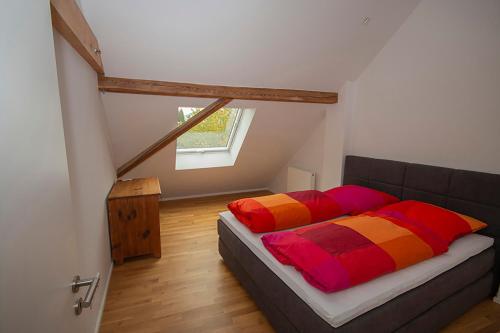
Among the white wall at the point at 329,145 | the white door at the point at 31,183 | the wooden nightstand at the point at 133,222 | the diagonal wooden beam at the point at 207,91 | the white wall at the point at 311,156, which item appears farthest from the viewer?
the white wall at the point at 311,156

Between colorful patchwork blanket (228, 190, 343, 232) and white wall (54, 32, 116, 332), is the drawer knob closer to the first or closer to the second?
white wall (54, 32, 116, 332)

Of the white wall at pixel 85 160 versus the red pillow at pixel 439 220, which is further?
the red pillow at pixel 439 220

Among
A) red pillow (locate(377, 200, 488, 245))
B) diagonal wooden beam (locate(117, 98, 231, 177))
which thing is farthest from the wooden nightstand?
red pillow (locate(377, 200, 488, 245))

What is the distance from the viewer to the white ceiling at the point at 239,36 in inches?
71.3

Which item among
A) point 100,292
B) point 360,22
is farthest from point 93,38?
point 360,22

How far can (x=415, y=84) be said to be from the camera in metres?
2.52

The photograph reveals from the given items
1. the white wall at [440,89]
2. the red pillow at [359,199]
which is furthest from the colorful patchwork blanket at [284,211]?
the white wall at [440,89]

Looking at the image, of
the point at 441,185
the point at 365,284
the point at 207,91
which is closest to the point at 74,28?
the point at 207,91

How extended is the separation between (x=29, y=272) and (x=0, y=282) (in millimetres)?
110

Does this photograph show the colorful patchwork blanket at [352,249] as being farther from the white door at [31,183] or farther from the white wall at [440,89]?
the white door at [31,183]

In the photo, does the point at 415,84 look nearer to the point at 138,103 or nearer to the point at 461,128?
the point at 461,128

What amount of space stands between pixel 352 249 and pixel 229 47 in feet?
6.39

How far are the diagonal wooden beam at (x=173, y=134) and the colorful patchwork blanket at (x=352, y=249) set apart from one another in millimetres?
1680

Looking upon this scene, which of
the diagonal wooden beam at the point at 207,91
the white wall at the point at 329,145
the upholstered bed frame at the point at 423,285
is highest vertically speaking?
the diagonal wooden beam at the point at 207,91
